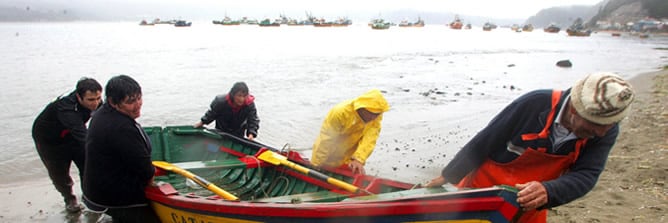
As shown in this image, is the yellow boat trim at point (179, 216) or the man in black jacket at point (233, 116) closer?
the yellow boat trim at point (179, 216)

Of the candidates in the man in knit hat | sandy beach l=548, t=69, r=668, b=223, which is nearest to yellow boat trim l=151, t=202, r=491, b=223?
the man in knit hat

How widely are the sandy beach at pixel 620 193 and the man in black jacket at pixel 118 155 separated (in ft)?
7.93

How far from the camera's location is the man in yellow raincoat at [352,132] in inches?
170

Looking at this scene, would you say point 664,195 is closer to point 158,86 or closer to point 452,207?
point 452,207

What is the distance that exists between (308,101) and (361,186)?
38.4ft

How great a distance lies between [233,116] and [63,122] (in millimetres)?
2420

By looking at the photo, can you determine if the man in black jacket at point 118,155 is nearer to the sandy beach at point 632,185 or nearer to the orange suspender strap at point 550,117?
the orange suspender strap at point 550,117

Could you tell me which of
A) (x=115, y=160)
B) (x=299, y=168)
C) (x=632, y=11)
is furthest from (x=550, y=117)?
(x=632, y=11)

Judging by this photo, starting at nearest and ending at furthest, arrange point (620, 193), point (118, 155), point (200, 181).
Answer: point (118, 155)
point (200, 181)
point (620, 193)

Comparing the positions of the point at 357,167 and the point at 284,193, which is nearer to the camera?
the point at 357,167

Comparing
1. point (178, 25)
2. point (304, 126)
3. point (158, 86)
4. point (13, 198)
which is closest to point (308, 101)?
point (304, 126)

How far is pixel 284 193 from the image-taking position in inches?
211

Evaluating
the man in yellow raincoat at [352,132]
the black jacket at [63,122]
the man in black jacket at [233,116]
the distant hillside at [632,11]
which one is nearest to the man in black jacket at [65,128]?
the black jacket at [63,122]

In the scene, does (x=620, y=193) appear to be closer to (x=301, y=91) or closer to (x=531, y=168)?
(x=531, y=168)
